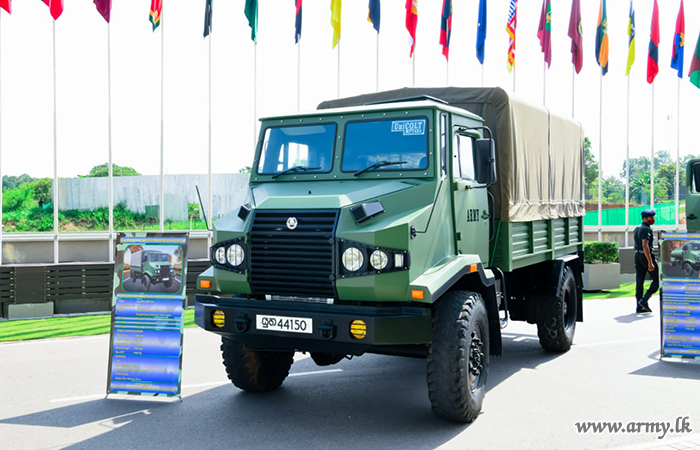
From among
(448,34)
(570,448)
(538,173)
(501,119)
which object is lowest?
(570,448)

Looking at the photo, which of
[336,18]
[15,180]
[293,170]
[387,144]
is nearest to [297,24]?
[336,18]

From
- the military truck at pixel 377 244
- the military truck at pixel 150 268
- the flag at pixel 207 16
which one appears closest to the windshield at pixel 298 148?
the military truck at pixel 377 244

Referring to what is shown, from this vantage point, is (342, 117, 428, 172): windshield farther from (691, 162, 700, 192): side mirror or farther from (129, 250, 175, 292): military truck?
(691, 162, 700, 192): side mirror

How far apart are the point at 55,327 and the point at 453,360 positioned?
8.54 m

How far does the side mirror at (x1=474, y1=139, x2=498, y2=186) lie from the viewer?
664 cm

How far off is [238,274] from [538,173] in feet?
15.0

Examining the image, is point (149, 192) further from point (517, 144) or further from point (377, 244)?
point (377, 244)

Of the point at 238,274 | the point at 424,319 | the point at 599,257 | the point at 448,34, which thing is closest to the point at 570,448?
the point at 424,319

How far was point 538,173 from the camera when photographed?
8.80 meters

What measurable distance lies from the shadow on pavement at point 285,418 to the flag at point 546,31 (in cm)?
1941

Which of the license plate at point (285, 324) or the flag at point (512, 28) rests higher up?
the flag at point (512, 28)

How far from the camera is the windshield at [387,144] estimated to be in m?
6.34

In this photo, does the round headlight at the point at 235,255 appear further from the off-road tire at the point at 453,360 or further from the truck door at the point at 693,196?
the truck door at the point at 693,196

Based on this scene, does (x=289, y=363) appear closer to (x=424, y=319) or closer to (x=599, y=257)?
(x=424, y=319)
